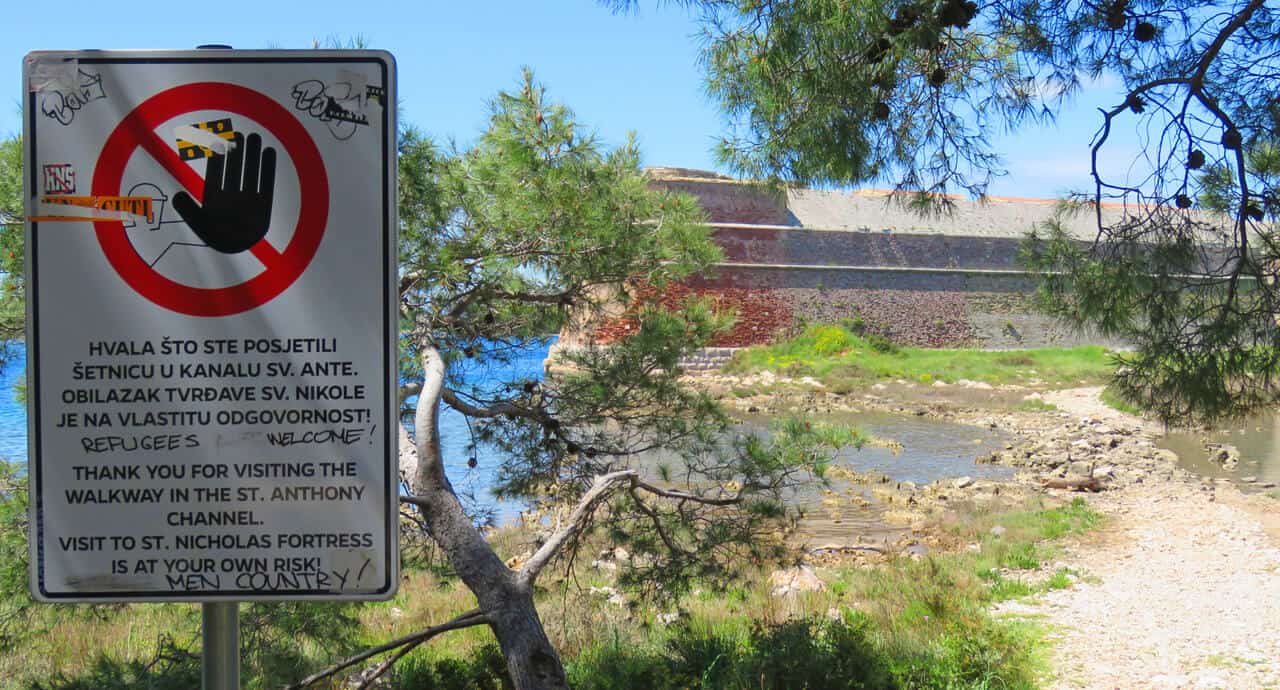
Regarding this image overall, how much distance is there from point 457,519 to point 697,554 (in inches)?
43.0

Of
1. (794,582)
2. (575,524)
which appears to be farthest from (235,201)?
(794,582)

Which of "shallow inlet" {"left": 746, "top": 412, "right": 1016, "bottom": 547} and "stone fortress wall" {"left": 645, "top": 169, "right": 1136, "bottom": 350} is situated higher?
"stone fortress wall" {"left": 645, "top": 169, "right": 1136, "bottom": 350}

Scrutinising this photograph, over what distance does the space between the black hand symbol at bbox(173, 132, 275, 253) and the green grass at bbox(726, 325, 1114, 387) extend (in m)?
23.6

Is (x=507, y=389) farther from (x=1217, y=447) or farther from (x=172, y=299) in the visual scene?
(x=1217, y=447)

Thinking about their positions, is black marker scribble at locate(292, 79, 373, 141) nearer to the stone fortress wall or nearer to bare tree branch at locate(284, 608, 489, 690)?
bare tree branch at locate(284, 608, 489, 690)

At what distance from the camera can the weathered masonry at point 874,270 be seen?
2995 centimetres

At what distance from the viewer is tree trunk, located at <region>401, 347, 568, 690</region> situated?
3.52 metres

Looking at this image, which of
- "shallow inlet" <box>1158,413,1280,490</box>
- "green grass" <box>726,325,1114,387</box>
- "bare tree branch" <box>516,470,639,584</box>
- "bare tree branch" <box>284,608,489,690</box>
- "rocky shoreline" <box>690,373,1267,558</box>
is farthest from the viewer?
"green grass" <box>726,325,1114,387</box>

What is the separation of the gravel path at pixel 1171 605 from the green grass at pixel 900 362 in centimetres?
1573

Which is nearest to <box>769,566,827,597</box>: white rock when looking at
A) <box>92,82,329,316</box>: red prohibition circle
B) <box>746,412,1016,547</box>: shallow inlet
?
<box>746,412,1016,547</box>: shallow inlet

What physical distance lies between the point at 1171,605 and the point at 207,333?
6.27m

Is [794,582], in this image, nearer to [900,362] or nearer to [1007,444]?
[1007,444]

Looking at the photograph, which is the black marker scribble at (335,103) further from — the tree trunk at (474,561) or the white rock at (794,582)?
the white rock at (794,582)

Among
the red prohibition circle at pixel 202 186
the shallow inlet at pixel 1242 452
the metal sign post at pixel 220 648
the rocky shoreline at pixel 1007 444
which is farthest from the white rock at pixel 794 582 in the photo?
the shallow inlet at pixel 1242 452
